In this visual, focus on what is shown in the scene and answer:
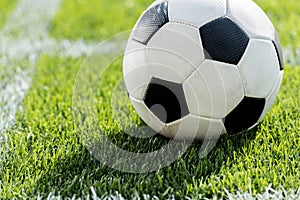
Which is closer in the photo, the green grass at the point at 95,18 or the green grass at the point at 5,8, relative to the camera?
the green grass at the point at 95,18

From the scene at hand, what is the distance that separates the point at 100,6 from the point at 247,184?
3607 millimetres

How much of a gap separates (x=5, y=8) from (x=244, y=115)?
361cm

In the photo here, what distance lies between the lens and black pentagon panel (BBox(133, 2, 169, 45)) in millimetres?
2875

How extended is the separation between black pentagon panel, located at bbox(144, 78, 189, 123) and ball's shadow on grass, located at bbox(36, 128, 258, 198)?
216 mm

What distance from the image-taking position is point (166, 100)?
281 cm

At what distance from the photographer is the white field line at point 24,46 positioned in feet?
12.3

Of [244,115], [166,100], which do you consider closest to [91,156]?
[166,100]

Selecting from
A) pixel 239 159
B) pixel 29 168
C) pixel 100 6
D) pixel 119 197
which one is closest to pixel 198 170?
pixel 239 159

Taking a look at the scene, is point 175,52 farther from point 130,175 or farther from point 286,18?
point 286,18

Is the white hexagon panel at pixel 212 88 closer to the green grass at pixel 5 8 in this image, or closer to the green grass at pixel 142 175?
the green grass at pixel 142 175

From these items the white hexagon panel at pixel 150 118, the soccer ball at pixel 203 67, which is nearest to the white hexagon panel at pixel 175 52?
the soccer ball at pixel 203 67

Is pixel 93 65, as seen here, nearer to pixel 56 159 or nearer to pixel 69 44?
pixel 69 44

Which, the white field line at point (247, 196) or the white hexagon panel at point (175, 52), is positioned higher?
the white hexagon panel at point (175, 52)

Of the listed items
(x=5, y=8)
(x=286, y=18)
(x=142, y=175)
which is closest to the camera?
(x=142, y=175)
